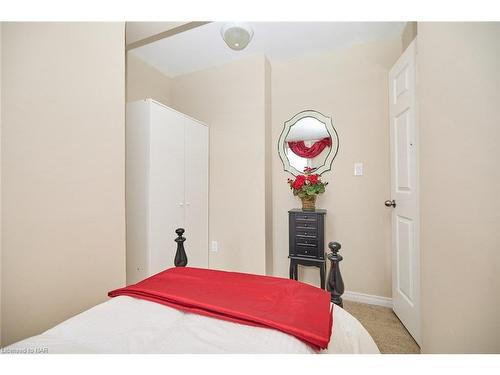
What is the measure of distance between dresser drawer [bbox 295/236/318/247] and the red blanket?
1.09 metres

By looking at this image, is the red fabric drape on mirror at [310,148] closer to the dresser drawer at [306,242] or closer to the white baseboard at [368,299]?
the dresser drawer at [306,242]

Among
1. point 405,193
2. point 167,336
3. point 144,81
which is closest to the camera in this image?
point 167,336

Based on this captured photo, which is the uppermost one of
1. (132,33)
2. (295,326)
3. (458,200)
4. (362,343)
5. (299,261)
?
(132,33)

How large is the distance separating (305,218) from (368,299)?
3.32ft

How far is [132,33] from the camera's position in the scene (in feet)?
5.94

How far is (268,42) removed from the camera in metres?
2.24

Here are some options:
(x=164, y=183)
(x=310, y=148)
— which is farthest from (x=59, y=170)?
(x=310, y=148)

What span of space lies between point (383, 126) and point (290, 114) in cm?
94

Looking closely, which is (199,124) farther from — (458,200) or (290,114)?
(458,200)

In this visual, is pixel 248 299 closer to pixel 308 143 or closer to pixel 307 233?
pixel 307 233

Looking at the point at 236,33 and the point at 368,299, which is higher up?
the point at 236,33

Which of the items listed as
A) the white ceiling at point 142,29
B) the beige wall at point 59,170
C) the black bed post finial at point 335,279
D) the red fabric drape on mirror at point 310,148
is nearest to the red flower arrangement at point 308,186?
the red fabric drape on mirror at point 310,148

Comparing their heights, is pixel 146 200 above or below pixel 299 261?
above
